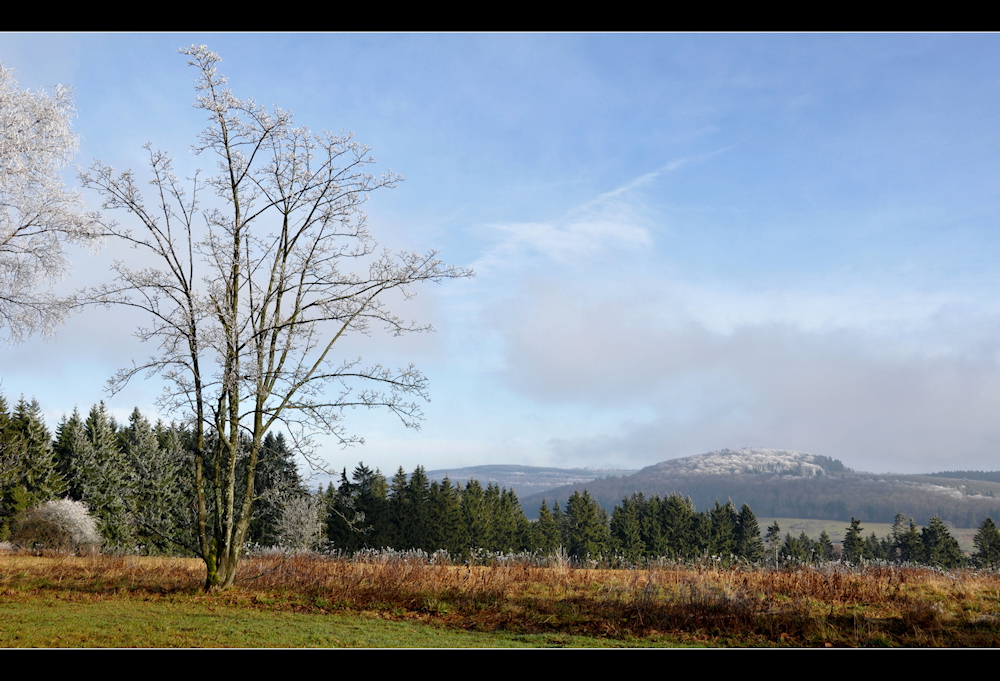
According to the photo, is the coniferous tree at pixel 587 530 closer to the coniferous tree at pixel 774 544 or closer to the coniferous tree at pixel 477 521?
the coniferous tree at pixel 477 521

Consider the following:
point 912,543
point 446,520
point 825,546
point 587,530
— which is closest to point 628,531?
point 587,530

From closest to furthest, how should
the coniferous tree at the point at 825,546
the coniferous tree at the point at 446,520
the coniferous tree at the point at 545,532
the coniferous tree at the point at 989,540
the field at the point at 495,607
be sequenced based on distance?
the field at the point at 495,607 → the coniferous tree at the point at 825,546 → the coniferous tree at the point at 989,540 → the coniferous tree at the point at 446,520 → the coniferous tree at the point at 545,532

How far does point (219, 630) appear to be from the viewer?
9828mm

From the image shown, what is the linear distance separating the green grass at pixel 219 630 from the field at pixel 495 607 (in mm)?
40

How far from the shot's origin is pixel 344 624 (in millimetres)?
10812

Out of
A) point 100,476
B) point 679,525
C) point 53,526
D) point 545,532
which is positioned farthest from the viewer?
point 679,525

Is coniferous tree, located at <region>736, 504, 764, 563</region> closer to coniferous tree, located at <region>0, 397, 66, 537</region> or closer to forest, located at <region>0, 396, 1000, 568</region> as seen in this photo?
forest, located at <region>0, 396, 1000, 568</region>

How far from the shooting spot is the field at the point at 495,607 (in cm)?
985

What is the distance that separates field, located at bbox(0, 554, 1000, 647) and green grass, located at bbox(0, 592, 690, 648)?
0.04 metres

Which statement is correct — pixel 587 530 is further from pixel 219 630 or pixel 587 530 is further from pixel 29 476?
pixel 219 630

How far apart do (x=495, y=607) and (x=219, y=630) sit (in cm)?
508

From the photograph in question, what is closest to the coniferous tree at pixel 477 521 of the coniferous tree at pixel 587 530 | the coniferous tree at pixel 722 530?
the coniferous tree at pixel 587 530
